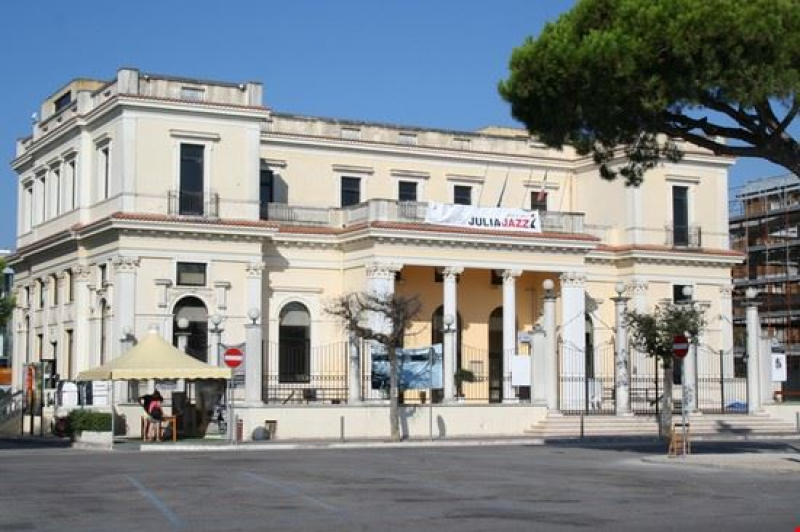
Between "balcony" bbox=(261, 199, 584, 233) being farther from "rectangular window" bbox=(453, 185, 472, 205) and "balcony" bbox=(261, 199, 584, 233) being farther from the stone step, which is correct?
the stone step

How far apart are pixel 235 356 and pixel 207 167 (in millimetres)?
13816

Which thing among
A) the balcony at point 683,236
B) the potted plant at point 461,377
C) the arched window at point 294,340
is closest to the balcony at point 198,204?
the arched window at point 294,340

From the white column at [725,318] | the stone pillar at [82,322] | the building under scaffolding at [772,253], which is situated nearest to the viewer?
the stone pillar at [82,322]

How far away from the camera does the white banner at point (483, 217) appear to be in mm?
53312

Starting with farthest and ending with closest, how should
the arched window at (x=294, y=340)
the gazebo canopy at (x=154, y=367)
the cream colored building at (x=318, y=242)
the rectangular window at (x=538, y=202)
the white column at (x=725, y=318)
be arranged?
the white column at (x=725, y=318)
the rectangular window at (x=538, y=202)
the arched window at (x=294, y=340)
the cream colored building at (x=318, y=242)
the gazebo canopy at (x=154, y=367)

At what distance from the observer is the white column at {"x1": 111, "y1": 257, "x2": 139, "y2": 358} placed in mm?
49062

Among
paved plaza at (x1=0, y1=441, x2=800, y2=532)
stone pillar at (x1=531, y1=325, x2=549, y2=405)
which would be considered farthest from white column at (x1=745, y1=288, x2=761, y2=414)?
paved plaza at (x1=0, y1=441, x2=800, y2=532)

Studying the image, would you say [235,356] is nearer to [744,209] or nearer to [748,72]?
[748,72]

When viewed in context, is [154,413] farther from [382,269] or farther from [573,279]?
[573,279]

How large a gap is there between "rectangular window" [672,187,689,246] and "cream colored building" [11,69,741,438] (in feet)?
0.21

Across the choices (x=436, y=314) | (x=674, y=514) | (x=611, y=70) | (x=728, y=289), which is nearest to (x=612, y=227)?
(x=728, y=289)

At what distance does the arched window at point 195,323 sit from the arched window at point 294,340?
3.69 metres

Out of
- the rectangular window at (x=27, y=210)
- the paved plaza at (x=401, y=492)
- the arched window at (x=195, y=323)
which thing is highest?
the rectangular window at (x=27, y=210)

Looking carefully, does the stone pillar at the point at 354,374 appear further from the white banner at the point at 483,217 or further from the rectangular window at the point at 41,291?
the rectangular window at the point at 41,291
